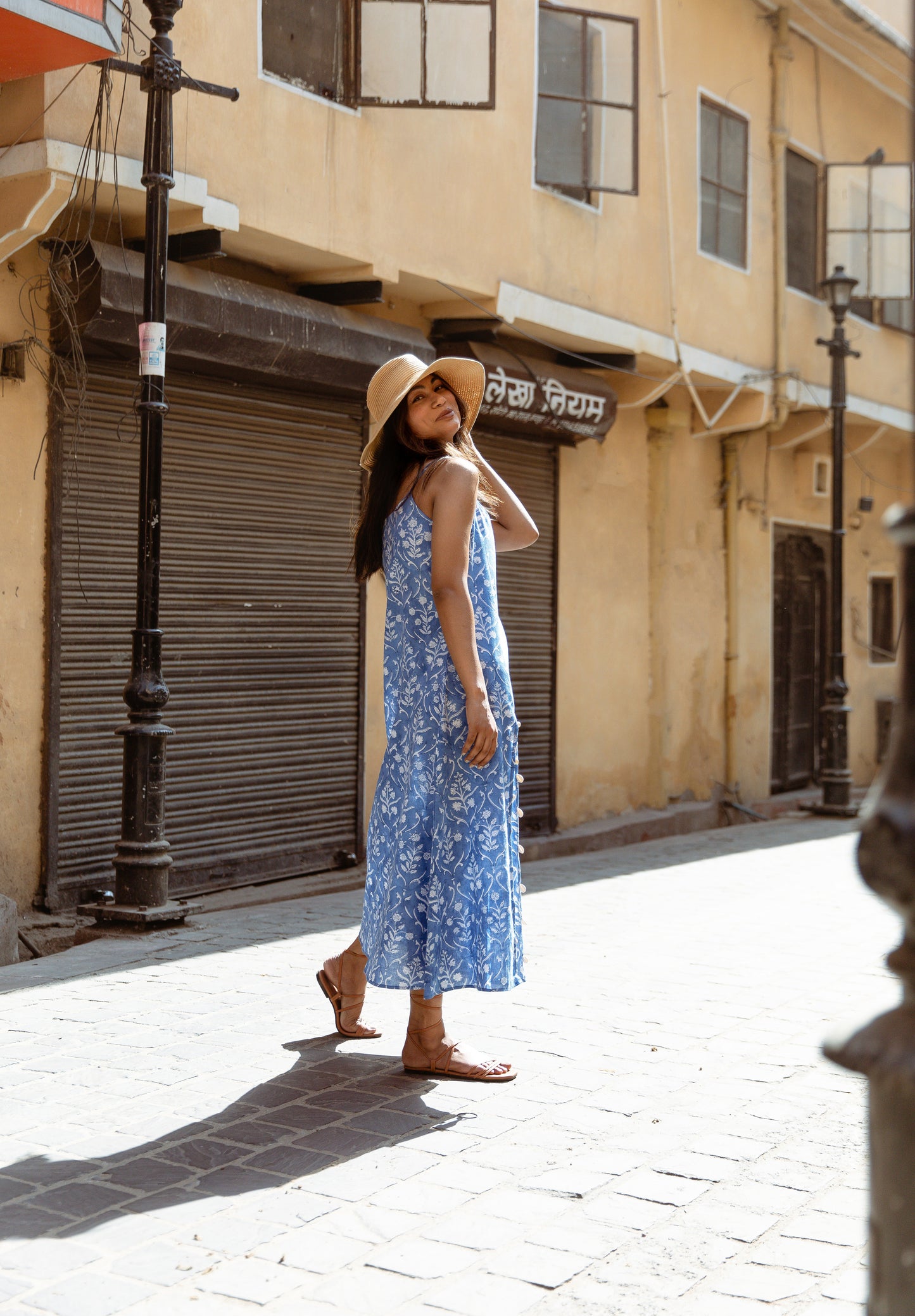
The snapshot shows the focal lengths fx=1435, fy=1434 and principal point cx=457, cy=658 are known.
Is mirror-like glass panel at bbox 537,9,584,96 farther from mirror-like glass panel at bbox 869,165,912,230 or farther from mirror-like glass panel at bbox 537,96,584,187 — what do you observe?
mirror-like glass panel at bbox 869,165,912,230

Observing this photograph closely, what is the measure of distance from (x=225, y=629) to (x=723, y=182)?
284 inches

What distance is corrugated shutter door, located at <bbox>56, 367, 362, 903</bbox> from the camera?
746cm

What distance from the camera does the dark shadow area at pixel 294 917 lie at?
5715 millimetres

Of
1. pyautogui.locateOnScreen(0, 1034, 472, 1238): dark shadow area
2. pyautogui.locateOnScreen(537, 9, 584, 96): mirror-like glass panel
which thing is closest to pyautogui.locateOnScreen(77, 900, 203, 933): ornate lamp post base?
pyautogui.locateOnScreen(0, 1034, 472, 1238): dark shadow area

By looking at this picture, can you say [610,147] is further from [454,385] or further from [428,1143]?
[428,1143]

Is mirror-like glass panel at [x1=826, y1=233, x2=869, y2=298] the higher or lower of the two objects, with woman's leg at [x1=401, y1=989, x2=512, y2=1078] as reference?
higher

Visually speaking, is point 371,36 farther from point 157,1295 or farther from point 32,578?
point 157,1295

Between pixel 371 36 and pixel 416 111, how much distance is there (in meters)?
0.55

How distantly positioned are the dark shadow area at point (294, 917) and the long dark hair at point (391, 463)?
2.24 m

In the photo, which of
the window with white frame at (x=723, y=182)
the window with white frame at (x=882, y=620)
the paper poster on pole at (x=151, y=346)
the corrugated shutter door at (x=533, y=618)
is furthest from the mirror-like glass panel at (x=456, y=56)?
the window with white frame at (x=882, y=620)

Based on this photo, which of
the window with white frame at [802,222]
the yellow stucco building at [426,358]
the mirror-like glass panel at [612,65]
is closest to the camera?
the yellow stucco building at [426,358]

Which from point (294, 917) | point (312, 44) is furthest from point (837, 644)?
point (294, 917)

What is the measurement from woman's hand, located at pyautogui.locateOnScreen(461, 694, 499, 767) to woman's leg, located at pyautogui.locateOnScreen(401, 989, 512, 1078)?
2.39 ft

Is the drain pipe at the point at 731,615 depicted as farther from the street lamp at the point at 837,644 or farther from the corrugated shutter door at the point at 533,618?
the corrugated shutter door at the point at 533,618
